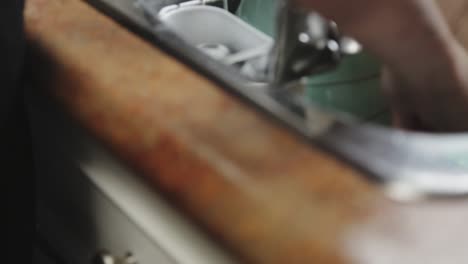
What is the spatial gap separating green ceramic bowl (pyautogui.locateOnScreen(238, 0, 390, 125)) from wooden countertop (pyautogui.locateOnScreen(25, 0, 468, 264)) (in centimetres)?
11

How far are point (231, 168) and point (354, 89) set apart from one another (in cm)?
21

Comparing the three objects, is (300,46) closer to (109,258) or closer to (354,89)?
(354,89)

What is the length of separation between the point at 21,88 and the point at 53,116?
0.19ft

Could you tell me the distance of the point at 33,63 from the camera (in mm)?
586

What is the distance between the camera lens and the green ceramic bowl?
23.6 inches

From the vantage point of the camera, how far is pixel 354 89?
63 centimetres

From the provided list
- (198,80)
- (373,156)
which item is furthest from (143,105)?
(373,156)

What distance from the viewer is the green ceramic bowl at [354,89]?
1.97 ft

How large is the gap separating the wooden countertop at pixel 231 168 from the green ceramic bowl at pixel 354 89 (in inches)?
4.3

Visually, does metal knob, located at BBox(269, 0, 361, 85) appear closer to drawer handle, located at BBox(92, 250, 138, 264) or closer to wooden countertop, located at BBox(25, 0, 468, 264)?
wooden countertop, located at BBox(25, 0, 468, 264)

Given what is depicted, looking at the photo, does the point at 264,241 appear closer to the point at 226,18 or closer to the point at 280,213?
the point at 280,213

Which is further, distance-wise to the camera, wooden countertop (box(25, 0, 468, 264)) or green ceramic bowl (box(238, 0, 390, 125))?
green ceramic bowl (box(238, 0, 390, 125))

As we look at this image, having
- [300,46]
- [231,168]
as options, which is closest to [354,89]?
[300,46]

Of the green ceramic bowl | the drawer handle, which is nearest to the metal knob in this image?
the green ceramic bowl
